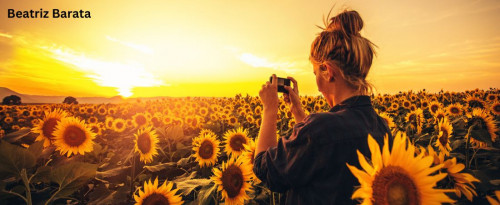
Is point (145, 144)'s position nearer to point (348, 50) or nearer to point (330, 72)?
point (330, 72)

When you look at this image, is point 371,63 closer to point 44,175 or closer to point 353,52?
point 353,52

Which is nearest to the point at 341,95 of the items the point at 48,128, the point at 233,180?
the point at 233,180

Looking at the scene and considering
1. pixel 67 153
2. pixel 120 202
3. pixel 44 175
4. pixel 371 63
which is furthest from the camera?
pixel 67 153

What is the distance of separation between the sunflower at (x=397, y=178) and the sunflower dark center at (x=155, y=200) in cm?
169

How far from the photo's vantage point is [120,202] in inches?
92.8

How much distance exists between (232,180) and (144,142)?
187 cm

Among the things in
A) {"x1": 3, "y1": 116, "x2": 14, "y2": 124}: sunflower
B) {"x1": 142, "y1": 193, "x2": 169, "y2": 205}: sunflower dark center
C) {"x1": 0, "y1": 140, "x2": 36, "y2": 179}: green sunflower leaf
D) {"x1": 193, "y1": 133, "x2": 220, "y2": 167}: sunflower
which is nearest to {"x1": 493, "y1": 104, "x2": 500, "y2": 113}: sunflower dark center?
{"x1": 193, "y1": 133, "x2": 220, "y2": 167}: sunflower

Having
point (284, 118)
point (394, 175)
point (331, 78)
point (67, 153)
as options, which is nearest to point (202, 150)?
point (67, 153)

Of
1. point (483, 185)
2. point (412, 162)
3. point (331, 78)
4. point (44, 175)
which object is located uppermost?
point (331, 78)

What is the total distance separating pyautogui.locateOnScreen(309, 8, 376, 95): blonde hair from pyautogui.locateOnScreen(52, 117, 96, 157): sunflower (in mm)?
3419

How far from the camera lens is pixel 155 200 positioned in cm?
202

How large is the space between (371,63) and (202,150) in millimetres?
2584

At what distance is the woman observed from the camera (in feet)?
4.64

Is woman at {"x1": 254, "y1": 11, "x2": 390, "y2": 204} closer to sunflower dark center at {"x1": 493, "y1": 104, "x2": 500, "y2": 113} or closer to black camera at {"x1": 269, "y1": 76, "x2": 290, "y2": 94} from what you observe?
black camera at {"x1": 269, "y1": 76, "x2": 290, "y2": 94}
